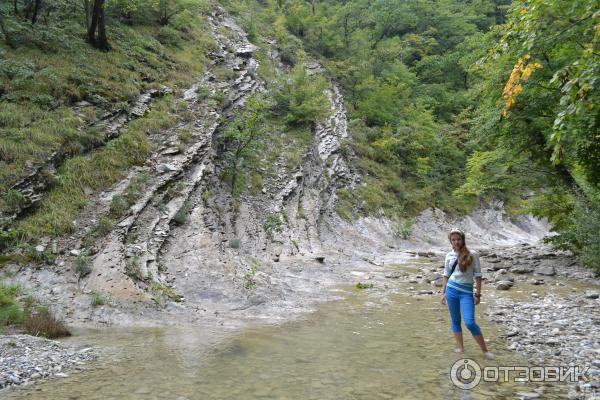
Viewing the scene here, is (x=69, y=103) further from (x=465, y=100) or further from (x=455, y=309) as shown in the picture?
(x=465, y=100)

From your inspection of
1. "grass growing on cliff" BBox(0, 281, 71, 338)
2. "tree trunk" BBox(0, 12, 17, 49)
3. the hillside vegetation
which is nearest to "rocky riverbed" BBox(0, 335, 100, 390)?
"grass growing on cliff" BBox(0, 281, 71, 338)

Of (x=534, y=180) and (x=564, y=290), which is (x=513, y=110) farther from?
(x=564, y=290)

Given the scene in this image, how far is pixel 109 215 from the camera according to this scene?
1118 cm

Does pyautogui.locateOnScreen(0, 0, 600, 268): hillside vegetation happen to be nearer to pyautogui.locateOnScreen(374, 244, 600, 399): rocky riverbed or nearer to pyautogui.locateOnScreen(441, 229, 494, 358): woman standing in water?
pyautogui.locateOnScreen(374, 244, 600, 399): rocky riverbed

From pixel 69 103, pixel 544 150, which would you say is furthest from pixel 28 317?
pixel 544 150

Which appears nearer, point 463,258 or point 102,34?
point 463,258

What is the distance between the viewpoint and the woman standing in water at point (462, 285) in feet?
19.5

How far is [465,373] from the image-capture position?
546cm

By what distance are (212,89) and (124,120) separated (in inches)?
247

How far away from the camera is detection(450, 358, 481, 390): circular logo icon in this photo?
5.09 m
